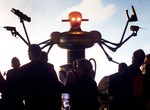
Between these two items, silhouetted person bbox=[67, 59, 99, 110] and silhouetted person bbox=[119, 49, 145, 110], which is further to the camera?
silhouetted person bbox=[67, 59, 99, 110]

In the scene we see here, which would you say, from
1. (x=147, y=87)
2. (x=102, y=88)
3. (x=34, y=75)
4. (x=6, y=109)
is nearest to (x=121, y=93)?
(x=147, y=87)

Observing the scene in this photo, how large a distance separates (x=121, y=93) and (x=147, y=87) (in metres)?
0.46

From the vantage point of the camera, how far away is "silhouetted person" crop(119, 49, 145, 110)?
19.2ft

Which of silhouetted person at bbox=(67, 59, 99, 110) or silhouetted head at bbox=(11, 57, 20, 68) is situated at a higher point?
silhouetted head at bbox=(11, 57, 20, 68)

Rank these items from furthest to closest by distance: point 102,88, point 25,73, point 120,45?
point 120,45 < point 102,88 < point 25,73

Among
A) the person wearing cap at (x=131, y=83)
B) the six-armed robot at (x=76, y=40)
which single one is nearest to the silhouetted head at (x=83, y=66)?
the person wearing cap at (x=131, y=83)

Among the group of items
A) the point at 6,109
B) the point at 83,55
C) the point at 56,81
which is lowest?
the point at 6,109

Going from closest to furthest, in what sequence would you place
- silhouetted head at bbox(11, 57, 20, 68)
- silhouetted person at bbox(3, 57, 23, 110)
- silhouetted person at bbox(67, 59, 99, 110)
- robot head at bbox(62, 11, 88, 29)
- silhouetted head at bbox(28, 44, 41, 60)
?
silhouetted head at bbox(28, 44, 41, 60) → silhouetted person at bbox(3, 57, 23, 110) → silhouetted person at bbox(67, 59, 99, 110) → silhouetted head at bbox(11, 57, 20, 68) → robot head at bbox(62, 11, 88, 29)

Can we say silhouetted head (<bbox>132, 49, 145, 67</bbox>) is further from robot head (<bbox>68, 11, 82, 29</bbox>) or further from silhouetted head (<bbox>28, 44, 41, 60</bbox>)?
robot head (<bbox>68, 11, 82, 29</bbox>)

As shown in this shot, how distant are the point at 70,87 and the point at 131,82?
99cm

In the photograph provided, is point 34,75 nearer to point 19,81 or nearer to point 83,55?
point 19,81

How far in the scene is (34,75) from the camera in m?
5.66

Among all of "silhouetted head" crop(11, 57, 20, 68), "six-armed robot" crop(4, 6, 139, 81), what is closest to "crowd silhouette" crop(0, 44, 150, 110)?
"silhouetted head" crop(11, 57, 20, 68)

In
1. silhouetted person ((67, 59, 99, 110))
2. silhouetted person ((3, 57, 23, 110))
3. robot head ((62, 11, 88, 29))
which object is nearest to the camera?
silhouetted person ((3, 57, 23, 110))
